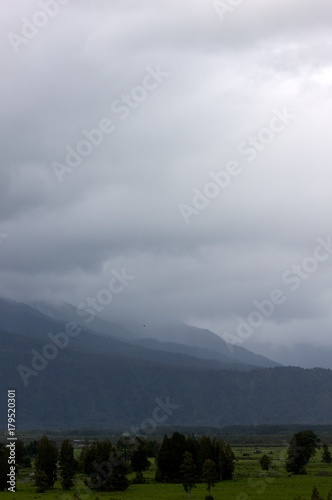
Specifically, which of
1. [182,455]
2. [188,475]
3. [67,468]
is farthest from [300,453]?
[67,468]

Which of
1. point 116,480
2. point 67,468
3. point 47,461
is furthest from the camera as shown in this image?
point 47,461

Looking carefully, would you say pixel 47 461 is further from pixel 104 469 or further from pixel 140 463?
pixel 140 463

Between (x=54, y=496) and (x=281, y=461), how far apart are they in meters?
66.2

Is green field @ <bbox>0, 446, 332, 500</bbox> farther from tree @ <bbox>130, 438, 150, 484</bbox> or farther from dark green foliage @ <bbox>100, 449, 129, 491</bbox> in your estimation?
tree @ <bbox>130, 438, 150, 484</bbox>

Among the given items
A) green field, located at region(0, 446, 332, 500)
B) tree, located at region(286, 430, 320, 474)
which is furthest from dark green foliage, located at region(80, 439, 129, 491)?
tree, located at region(286, 430, 320, 474)

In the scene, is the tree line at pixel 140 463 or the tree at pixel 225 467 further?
the tree at pixel 225 467

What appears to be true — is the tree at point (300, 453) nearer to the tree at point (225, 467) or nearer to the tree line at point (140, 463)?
the tree line at point (140, 463)

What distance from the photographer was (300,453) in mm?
131125

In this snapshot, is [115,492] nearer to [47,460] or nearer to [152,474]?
[47,460]

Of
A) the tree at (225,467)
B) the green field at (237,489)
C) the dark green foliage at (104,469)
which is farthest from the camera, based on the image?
the tree at (225,467)

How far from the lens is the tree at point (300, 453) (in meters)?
129

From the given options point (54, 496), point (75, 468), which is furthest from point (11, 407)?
point (75, 468)


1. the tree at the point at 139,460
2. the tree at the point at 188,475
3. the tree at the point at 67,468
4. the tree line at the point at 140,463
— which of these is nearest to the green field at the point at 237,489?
the tree at the point at 188,475

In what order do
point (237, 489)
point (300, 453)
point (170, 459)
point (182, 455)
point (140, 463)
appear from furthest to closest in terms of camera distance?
point (140, 463), point (300, 453), point (170, 459), point (182, 455), point (237, 489)
